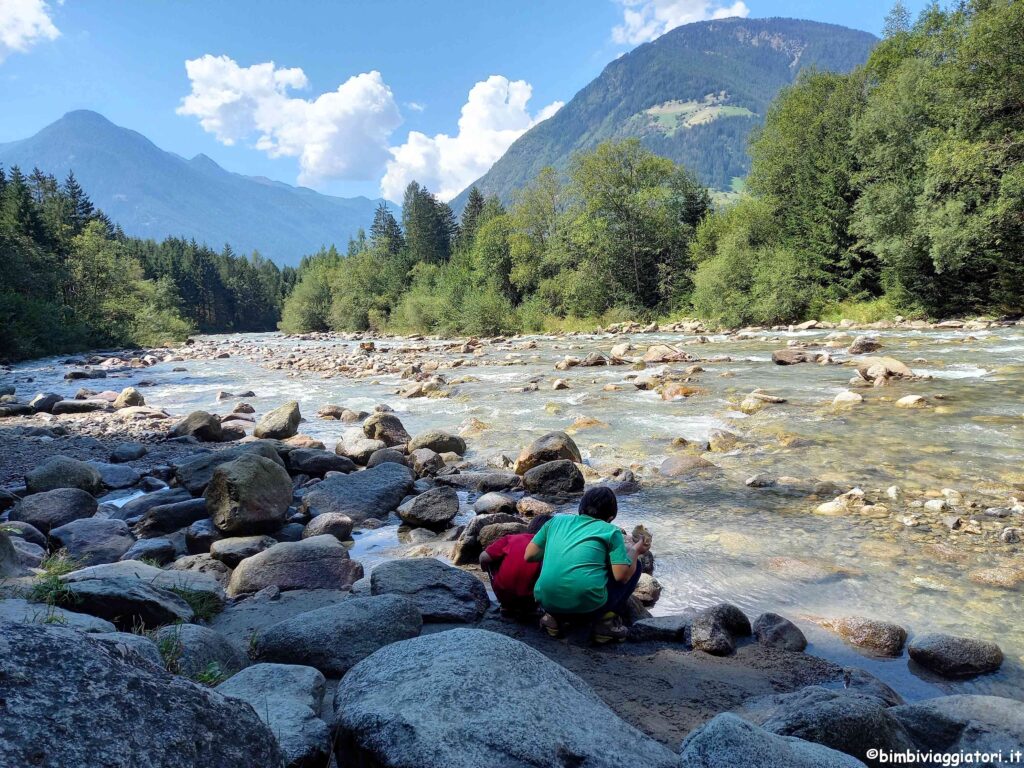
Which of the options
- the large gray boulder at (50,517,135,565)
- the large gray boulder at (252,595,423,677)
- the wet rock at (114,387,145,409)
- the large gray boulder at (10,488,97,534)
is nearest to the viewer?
the large gray boulder at (252,595,423,677)

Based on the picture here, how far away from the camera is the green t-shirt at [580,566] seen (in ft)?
13.5

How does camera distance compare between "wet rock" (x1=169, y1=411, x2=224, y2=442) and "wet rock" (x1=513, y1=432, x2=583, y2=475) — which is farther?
"wet rock" (x1=169, y1=411, x2=224, y2=442)

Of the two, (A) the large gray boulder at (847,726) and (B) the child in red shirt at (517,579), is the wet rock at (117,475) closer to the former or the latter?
(B) the child in red shirt at (517,579)

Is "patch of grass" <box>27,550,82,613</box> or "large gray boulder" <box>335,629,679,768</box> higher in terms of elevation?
"patch of grass" <box>27,550,82,613</box>

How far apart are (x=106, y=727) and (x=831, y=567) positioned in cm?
581

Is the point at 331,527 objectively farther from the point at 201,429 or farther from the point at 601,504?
the point at 201,429

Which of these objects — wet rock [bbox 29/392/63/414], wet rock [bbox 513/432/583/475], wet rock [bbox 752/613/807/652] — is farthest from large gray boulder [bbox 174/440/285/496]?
wet rock [bbox 29/392/63/414]

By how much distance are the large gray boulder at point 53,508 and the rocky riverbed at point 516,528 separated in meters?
0.04

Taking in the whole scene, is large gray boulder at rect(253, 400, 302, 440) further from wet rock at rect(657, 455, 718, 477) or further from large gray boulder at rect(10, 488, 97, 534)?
wet rock at rect(657, 455, 718, 477)

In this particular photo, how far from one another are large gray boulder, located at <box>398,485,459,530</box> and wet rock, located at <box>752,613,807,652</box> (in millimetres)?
3856

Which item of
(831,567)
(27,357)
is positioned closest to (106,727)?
(831,567)

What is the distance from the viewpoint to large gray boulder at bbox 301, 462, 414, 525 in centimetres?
766

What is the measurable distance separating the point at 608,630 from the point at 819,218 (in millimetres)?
37089

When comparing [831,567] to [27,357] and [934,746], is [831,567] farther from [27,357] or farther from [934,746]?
[27,357]
